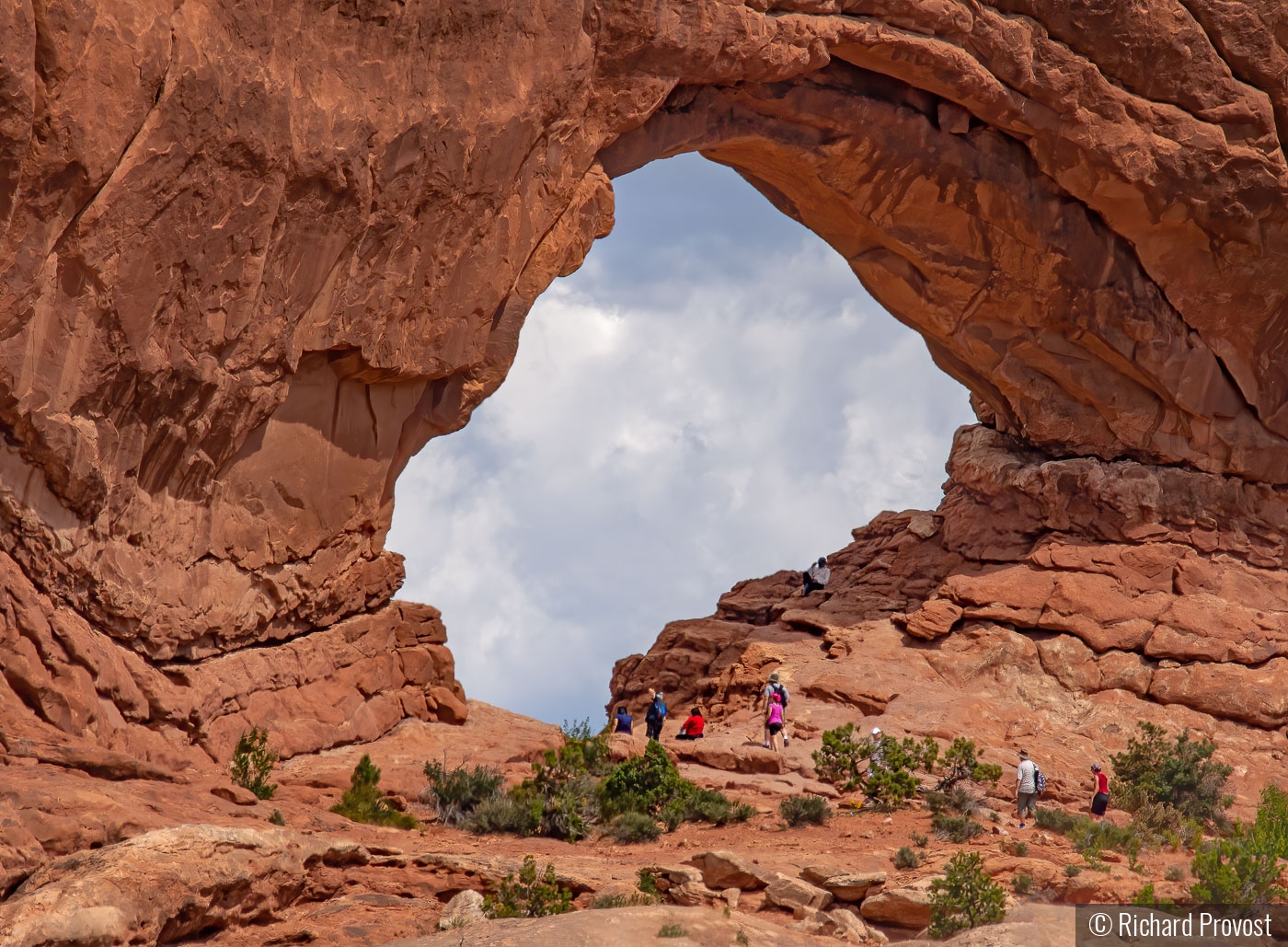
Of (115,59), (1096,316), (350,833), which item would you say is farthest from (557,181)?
(1096,316)

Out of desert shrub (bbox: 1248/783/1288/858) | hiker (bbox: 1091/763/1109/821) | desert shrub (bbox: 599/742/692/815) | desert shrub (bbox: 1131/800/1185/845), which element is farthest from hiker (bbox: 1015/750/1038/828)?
desert shrub (bbox: 599/742/692/815)

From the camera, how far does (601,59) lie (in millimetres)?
15484

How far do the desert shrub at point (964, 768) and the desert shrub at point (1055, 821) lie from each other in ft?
2.87

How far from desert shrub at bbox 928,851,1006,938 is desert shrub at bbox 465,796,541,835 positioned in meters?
4.54

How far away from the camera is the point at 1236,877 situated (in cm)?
963

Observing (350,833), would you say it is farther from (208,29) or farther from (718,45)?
(718,45)

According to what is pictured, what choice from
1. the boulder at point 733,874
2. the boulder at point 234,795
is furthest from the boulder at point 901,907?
the boulder at point 234,795

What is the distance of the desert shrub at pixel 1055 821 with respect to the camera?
13.9 m

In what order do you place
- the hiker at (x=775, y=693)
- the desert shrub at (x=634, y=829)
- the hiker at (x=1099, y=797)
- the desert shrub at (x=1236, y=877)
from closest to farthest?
the desert shrub at (x=1236, y=877) < the desert shrub at (x=634, y=829) < the hiker at (x=1099, y=797) < the hiker at (x=775, y=693)

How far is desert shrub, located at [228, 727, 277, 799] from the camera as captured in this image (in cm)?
1201

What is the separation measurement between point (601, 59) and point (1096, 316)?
1110cm

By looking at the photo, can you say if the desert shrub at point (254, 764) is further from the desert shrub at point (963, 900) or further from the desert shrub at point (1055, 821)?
the desert shrub at point (1055, 821)

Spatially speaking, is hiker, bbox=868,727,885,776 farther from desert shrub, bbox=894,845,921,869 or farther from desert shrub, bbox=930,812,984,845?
desert shrub, bbox=894,845,921,869

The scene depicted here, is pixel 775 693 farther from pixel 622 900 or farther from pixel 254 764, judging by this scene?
pixel 622 900
